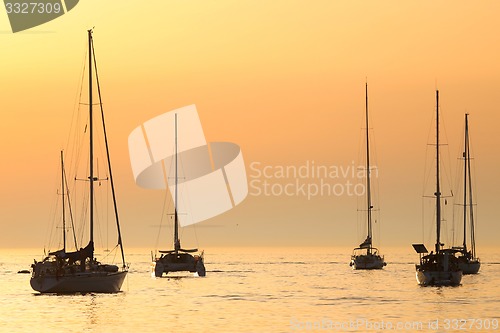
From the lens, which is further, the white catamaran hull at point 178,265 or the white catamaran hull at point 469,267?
the white catamaran hull at point 469,267

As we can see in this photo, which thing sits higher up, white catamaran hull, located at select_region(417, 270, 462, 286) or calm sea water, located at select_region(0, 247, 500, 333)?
white catamaran hull, located at select_region(417, 270, 462, 286)

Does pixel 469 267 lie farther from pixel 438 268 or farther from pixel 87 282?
pixel 87 282

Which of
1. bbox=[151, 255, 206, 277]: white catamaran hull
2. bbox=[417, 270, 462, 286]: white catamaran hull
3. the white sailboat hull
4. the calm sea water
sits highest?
the white sailboat hull

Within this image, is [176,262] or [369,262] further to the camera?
[369,262]

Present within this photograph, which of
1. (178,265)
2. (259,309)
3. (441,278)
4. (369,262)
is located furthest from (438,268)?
(369,262)

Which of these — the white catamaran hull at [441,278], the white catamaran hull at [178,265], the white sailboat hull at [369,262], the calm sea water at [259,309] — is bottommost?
the calm sea water at [259,309]

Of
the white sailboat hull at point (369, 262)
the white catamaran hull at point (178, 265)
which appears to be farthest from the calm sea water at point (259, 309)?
the white sailboat hull at point (369, 262)

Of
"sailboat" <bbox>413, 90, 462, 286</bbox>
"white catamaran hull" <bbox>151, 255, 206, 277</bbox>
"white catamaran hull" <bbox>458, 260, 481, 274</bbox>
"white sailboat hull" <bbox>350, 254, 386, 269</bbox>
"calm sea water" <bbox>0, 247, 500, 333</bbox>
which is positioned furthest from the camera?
"white sailboat hull" <bbox>350, 254, 386, 269</bbox>

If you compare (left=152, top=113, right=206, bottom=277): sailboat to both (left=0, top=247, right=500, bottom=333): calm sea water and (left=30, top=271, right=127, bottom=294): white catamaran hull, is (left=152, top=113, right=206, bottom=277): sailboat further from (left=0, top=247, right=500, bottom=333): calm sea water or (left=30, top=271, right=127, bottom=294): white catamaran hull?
(left=30, top=271, right=127, bottom=294): white catamaran hull

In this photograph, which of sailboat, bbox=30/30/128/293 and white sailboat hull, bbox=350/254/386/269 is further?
white sailboat hull, bbox=350/254/386/269

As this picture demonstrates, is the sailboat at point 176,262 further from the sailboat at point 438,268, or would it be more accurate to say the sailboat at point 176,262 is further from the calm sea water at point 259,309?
the sailboat at point 438,268

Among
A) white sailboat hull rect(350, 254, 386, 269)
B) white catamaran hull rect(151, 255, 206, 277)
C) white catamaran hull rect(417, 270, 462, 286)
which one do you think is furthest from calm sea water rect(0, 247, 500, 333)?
white sailboat hull rect(350, 254, 386, 269)

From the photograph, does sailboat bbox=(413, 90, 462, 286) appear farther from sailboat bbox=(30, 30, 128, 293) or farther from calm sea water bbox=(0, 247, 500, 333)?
sailboat bbox=(30, 30, 128, 293)

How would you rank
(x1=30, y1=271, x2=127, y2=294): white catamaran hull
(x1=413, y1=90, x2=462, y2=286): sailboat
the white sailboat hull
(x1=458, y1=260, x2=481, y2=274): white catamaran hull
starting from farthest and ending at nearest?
the white sailboat hull, (x1=458, y1=260, x2=481, y2=274): white catamaran hull, (x1=413, y1=90, x2=462, y2=286): sailboat, (x1=30, y1=271, x2=127, y2=294): white catamaran hull
